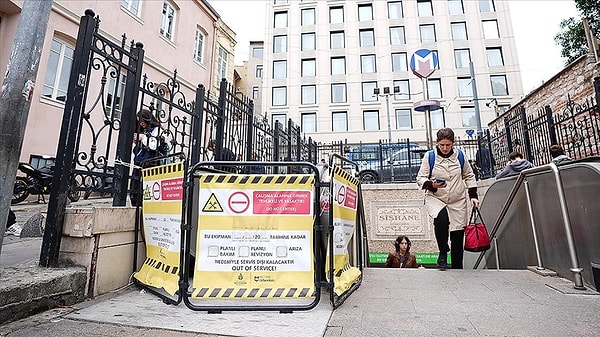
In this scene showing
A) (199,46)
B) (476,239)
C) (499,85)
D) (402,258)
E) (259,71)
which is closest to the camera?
(476,239)

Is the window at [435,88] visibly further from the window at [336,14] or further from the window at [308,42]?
the window at [308,42]

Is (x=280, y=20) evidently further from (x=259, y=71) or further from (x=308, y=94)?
(x=308, y=94)

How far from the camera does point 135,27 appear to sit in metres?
12.0

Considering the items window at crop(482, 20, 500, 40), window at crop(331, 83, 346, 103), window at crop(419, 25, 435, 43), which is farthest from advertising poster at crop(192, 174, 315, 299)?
window at crop(482, 20, 500, 40)

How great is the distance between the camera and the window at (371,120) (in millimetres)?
30188

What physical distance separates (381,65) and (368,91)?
9.38ft

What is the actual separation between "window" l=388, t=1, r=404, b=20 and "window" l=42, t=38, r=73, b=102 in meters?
30.0

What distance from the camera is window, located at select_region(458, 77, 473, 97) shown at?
29.1 metres

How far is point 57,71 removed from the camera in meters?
9.48

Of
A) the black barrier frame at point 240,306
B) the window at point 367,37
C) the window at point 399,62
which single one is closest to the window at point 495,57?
the window at point 399,62

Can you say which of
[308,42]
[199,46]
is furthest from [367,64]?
[199,46]

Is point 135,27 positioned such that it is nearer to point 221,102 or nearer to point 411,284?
point 221,102

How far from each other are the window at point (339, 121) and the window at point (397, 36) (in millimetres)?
8727

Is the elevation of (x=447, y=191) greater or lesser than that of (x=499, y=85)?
lesser
